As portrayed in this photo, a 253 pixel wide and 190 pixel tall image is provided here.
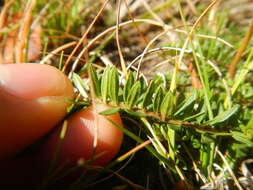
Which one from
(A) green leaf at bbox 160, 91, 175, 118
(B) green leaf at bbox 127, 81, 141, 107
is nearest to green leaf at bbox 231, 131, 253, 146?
(A) green leaf at bbox 160, 91, 175, 118

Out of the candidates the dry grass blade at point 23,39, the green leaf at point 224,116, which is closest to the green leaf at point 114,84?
the green leaf at point 224,116

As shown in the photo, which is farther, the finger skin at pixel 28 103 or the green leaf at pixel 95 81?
the green leaf at pixel 95 81

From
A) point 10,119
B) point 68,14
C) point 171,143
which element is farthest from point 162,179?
point 68,14

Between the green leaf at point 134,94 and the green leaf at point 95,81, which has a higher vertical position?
the green leaf at point 95,81

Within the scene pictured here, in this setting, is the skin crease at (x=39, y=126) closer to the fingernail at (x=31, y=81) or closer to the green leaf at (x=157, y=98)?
the fingernail at (x=31, y=81)

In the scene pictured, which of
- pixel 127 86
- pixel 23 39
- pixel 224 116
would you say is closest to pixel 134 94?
pixel 127 86

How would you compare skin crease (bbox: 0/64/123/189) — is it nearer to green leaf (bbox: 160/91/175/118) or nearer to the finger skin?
the finger skin

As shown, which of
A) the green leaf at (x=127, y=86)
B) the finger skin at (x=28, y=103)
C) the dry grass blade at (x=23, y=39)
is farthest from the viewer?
the dry grass blade at (x=23, y=39)
